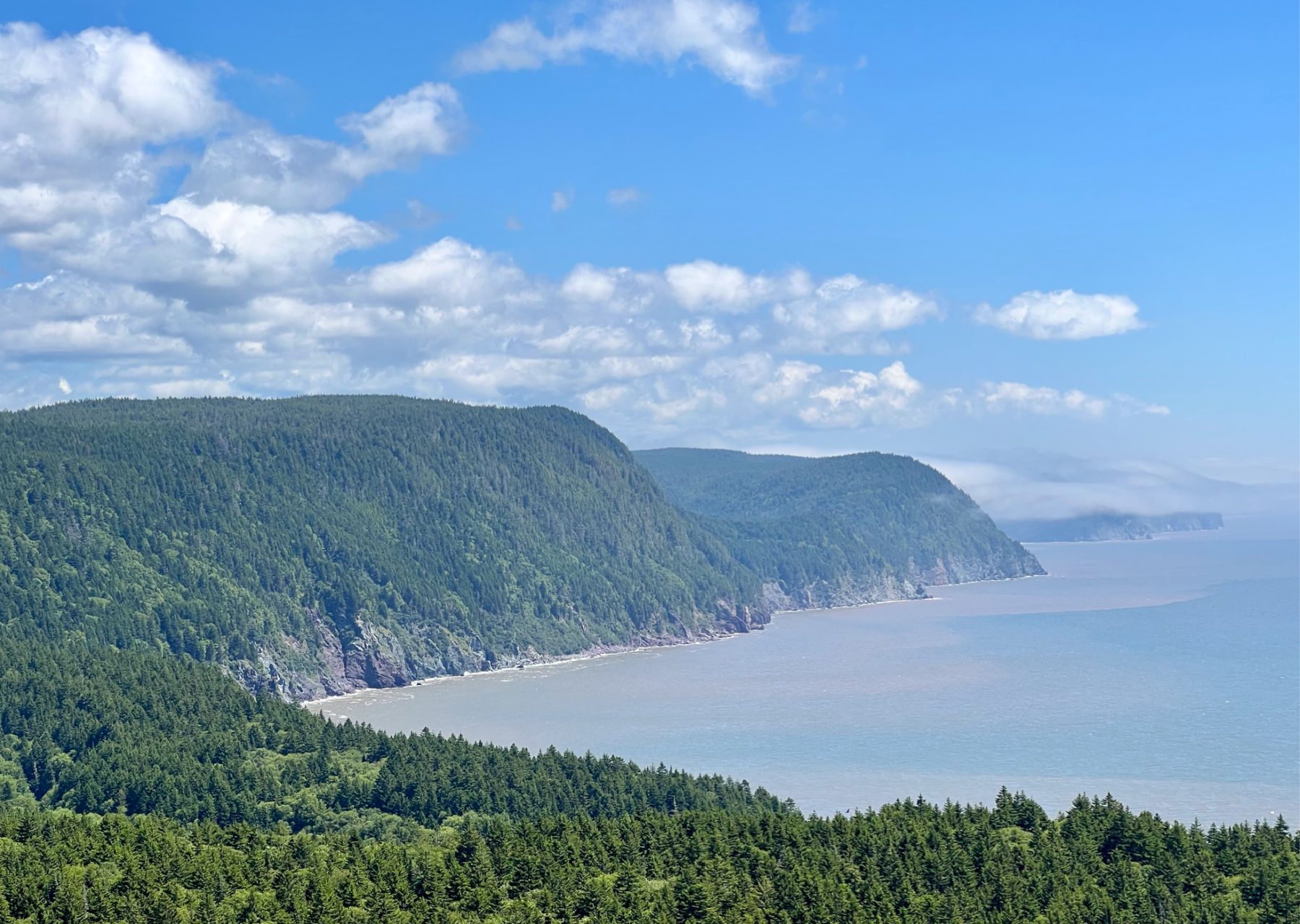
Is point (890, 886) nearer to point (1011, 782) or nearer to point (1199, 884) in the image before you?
point (1199, 884)

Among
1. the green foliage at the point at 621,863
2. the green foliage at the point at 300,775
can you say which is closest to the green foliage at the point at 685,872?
the green foliage at the point at 621,863

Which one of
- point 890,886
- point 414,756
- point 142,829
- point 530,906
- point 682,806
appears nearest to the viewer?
point 530,906

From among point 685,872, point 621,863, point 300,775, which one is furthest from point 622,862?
point 300,775

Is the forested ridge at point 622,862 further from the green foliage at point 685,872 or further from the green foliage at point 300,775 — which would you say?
the green foliage at point 300,775

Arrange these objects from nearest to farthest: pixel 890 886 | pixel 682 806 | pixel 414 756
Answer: pixel 890 886 < pixel 682 806 < pixel 414 756

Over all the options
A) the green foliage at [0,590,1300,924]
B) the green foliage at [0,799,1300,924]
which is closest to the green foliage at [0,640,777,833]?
the green foliage at [0,590,1300,924]

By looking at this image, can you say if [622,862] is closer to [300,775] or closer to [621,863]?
[621,863]

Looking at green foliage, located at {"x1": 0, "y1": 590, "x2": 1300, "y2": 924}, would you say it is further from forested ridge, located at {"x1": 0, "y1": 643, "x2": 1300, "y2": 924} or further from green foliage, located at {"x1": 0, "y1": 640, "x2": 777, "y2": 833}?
green foliage, located at {"x1": 0, "y1": 640, "x2": 777, "y2": 833}

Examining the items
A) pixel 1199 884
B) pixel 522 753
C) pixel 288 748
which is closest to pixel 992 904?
pixel 1199 884

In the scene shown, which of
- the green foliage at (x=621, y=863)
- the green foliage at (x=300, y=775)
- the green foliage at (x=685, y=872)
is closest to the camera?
the green foliage at (x=685, y=872)
